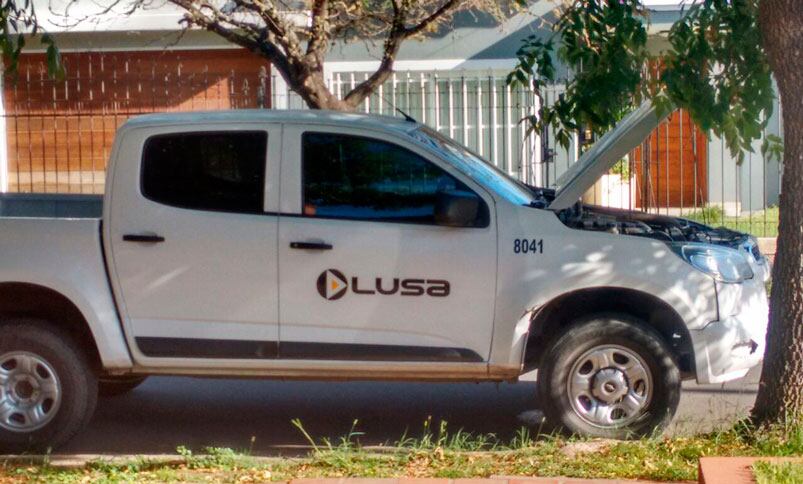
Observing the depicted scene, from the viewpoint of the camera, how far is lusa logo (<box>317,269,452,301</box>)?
6.88m

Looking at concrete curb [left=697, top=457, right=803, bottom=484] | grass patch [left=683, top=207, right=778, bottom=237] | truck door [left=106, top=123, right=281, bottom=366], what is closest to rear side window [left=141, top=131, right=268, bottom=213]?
truck door [left=106, top=123, right=281, bottom=366]

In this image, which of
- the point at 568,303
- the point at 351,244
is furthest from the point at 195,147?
the point at 568,303

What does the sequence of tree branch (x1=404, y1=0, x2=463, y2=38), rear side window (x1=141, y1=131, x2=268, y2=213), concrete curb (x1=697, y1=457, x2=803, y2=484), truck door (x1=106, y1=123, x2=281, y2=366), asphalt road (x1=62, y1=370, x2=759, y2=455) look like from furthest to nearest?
tree branch (x1=404, y1=0, x2=463, y2=38) < asphalt road (x1=62, y1=370, x2=759, y2=455) < rear side window (x1=141, y1=131, x2=268, y2=213) < truck door (x1=106, y1=123, x2=281, y2=366) < concrete curb (x1=697, y1=457, x2=803, y2=484)

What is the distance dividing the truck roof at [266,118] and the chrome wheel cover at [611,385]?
5.76ft

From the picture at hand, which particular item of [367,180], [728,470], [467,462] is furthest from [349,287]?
[728,470]

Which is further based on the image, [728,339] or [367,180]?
[367,180]

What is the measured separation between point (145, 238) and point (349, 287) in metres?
1.20

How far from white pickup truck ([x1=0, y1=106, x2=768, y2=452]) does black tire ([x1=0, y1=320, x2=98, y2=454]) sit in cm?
1

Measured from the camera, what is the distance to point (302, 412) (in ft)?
27.1

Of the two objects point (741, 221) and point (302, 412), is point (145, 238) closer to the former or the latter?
point (302, 412)

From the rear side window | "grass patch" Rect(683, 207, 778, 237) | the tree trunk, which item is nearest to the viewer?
the tree trunk

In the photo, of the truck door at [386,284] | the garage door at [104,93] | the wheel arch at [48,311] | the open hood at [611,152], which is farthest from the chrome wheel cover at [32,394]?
the garage door at [104,93]

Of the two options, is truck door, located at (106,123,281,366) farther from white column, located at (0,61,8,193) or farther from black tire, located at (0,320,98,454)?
white column, located at (0,61,8,193)

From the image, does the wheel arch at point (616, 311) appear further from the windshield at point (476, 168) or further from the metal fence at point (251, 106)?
the metal fence at point (251, 106)
